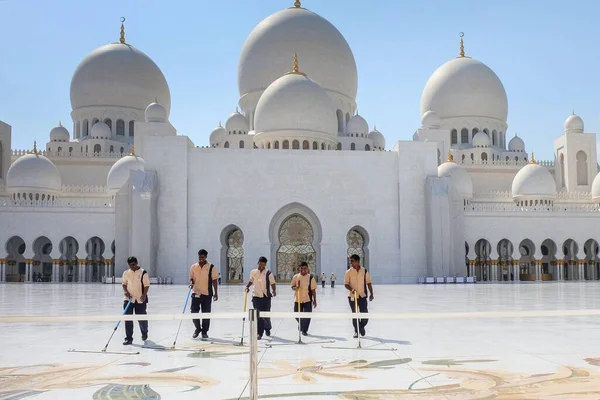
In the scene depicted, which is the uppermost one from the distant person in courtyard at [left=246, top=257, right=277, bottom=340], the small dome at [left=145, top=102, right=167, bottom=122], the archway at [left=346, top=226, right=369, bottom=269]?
the small dome at [left=145, top=102, right=167, bottom=122]

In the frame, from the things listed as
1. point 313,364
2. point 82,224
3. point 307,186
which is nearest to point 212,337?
point 313,364

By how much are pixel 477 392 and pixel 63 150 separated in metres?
40.4

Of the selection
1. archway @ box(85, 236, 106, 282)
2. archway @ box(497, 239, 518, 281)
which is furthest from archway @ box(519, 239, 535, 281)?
archway @ box(85, 236, 106, 282)

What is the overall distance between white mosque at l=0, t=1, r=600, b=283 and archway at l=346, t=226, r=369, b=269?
7 cm

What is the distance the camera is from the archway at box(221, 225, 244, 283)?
30342 mm

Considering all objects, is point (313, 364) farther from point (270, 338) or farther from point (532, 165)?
point (532, 165)

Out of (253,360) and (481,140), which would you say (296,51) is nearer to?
(481,140)

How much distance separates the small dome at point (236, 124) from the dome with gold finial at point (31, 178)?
931 centimetres

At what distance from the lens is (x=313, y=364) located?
6.33 meters

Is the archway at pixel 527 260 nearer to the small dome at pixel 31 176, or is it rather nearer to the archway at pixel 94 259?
the archway at pixel 94 259

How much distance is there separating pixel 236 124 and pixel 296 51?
500 cm

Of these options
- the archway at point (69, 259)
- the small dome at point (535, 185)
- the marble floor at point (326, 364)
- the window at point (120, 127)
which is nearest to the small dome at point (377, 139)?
the small dome at point (535, 185)

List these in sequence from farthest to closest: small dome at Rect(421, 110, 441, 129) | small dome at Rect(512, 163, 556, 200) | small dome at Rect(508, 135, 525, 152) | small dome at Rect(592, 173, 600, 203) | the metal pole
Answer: small dome at Rect(508, 135, 525, 152) → small dome at Rect(421, 110, 441, 129) → small dome at Rect(592, 173, 600, 203) → small dome at Rect(512, 163, 556, 200) → the metal pole

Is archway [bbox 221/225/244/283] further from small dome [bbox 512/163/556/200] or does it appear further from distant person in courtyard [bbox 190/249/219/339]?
distant person in courtyard [bbox 190/249/219/339]
